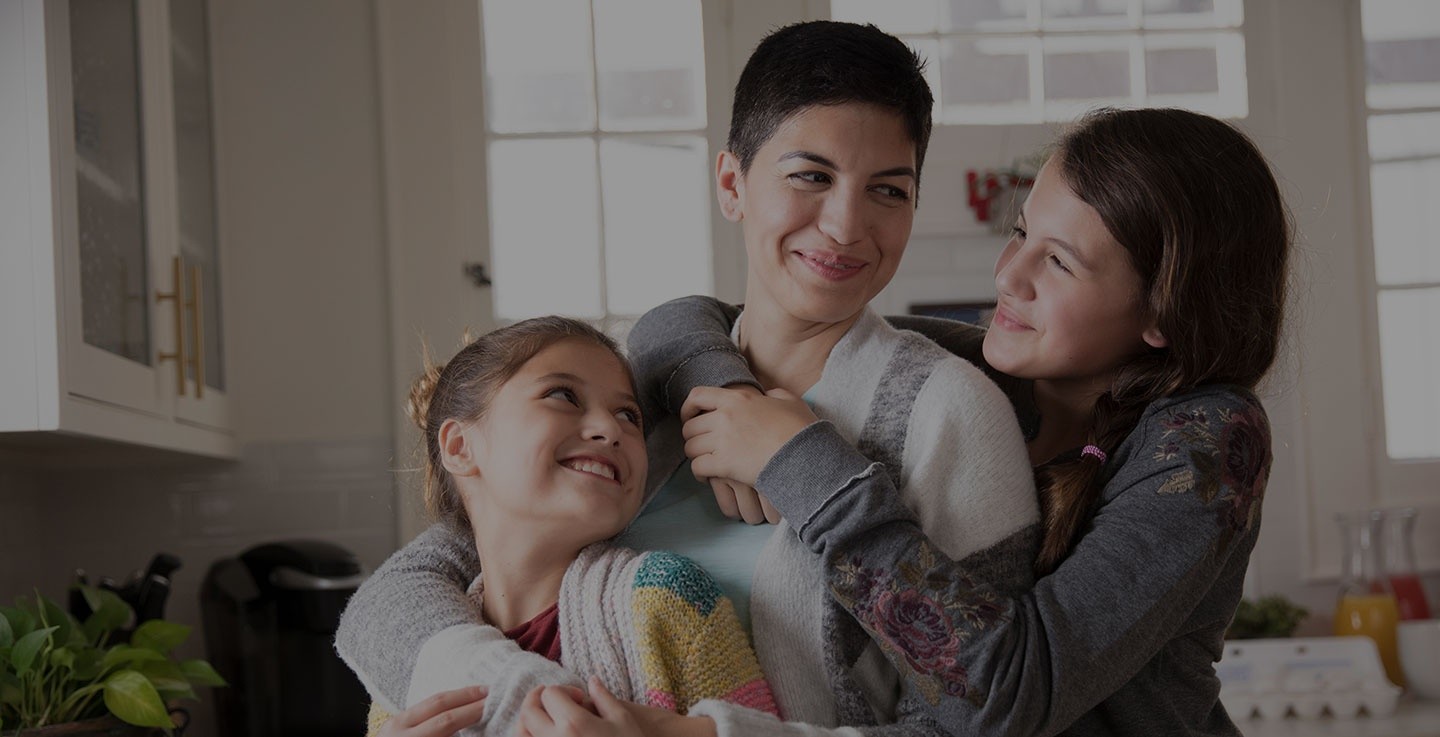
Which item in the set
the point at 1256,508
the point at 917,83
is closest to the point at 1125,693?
the point at 1256,508

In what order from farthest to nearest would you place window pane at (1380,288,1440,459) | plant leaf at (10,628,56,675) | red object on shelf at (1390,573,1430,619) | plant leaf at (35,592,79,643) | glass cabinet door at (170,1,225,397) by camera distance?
1. window pane at (1380,288,1440,459)
2. red object on shelf at (1390,573,1430,619)
3. glass cabinet door at (170,1,225,397)
4. plant leaf at (35,592,79,643)
5. plant leaf at (10,628,56,675)

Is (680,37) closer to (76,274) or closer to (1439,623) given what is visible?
(76,274)

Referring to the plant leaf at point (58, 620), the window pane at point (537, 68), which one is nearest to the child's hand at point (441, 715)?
the plant leaf at point (58, 620)

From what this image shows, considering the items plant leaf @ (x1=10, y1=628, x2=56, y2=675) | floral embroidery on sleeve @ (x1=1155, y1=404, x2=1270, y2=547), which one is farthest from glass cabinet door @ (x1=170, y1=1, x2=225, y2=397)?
floral embroidery on sleeve @ (x1=1155, y1=404, x2=1270, y2=547)

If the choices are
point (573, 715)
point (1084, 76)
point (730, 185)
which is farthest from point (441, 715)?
point (1084, 76)

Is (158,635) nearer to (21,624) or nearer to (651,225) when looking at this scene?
(21,624)

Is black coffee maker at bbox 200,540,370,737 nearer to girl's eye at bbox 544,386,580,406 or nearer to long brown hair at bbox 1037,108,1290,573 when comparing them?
girl's eye at bbox 544,386,580,406

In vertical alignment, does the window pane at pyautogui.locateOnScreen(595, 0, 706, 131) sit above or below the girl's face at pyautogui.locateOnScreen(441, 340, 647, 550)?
above

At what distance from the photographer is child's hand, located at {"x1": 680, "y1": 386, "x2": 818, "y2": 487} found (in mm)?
1250

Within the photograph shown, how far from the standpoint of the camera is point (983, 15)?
135 inches

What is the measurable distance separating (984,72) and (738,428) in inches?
92.4

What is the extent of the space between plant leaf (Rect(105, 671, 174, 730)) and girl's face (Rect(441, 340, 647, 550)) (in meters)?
0.74

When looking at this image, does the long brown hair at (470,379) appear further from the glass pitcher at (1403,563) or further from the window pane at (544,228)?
the glass pitcher at (1403,563)

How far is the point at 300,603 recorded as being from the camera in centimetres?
269
